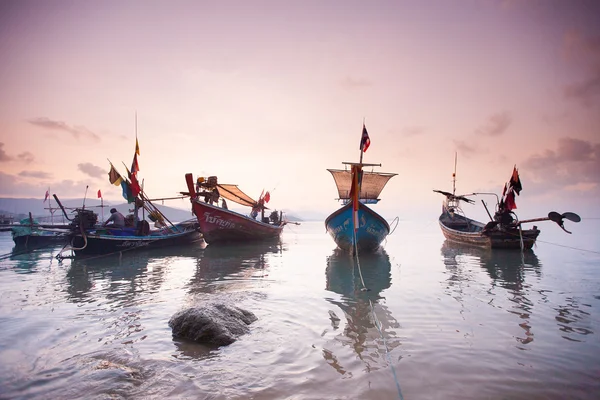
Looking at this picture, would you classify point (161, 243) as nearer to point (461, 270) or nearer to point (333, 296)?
point (333, 296)

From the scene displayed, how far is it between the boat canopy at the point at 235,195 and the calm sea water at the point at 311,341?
18825 millimetres

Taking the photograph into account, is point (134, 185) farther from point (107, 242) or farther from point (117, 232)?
point (107, 242)

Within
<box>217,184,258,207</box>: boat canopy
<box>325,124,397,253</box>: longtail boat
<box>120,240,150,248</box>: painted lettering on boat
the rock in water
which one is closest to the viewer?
the rock in water

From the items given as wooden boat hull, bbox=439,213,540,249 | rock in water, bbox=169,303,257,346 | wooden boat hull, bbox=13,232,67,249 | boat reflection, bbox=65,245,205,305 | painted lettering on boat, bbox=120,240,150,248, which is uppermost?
wooden boat hull, bbox=439,213,540,249

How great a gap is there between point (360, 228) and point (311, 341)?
12991mm

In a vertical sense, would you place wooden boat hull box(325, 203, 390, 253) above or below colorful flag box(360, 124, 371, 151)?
below

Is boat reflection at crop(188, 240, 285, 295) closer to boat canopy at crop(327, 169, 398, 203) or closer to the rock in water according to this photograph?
the rock in water

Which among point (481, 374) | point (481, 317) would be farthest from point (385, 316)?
point (481, 374)

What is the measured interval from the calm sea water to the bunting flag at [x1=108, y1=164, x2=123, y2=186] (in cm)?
868

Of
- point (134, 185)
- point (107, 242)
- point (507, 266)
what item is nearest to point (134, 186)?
point (134, 185)

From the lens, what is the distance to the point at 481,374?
4.43 m

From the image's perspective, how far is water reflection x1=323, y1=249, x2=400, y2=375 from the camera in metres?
5.04

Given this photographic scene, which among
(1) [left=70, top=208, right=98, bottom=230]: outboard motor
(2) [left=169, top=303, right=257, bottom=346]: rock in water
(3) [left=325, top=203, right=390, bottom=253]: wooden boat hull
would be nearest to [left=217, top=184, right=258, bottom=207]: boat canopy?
(1) [left=70, top=208, right=98, bottom=230]: outboard motor

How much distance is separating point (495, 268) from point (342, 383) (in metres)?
13.7
